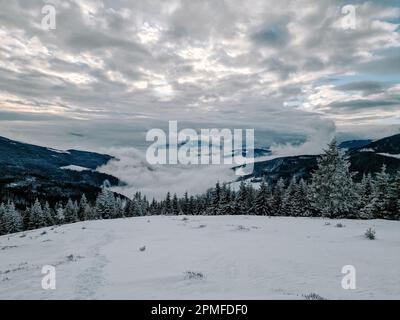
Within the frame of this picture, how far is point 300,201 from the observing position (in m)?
63.6

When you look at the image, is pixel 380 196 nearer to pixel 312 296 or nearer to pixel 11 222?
pixel 312 296

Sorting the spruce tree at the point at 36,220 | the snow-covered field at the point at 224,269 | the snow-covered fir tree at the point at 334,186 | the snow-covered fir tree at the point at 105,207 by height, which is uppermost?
the snow-covered fir tree at the point at 334,186

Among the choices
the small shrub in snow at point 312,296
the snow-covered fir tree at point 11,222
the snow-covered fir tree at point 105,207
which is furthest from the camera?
the snow-covered fir tree at point 105,207

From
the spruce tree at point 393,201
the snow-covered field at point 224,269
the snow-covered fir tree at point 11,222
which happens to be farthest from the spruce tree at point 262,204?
the snow-covered fir tree at point 11,222

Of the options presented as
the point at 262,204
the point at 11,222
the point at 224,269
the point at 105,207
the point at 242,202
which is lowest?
the point at 11,222

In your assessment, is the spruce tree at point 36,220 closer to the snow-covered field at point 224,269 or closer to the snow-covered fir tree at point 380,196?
the snow-covered field at point 224,269

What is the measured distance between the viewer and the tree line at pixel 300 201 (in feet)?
112

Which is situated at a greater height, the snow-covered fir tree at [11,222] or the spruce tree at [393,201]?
the spruce tree at [393,201]

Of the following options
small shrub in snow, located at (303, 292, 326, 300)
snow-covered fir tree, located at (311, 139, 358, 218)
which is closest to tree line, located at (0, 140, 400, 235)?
snow-covered fir tree, located at (311, 139, 358, 218)

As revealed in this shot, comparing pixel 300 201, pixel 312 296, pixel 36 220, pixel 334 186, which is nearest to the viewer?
pixel 312 296

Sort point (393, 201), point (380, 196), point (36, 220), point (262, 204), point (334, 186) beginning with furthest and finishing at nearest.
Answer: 1. point (36, 220)
2. point (262, 204)
3. point (380, 196)
4. point (393, 201)
5. point (334, 186)

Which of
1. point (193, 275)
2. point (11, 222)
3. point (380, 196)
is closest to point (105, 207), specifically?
point (11, 222)

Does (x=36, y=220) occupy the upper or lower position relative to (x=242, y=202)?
lower
